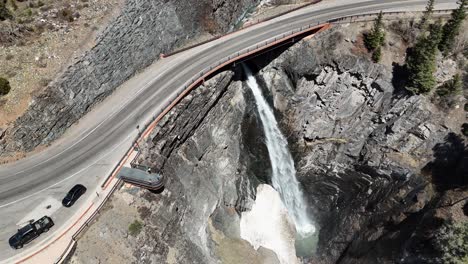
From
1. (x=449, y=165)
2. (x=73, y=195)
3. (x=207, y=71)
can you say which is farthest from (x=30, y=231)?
(x=449, y=165)

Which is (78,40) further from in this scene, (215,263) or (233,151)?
(215,263)

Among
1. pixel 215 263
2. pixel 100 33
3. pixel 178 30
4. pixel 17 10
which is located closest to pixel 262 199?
pixel 215 263

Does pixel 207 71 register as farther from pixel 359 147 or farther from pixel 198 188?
pixel 359 147

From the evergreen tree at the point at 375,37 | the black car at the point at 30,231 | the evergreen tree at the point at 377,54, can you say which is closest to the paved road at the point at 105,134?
the black car at the point at 30,231

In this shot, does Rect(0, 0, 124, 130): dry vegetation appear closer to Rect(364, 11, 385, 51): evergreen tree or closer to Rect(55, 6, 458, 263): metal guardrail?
Rect(55, 6, 458, 263): metal guardrail

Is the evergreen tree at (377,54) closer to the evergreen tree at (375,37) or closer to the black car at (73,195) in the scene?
the evergreen tree at (375,37)
